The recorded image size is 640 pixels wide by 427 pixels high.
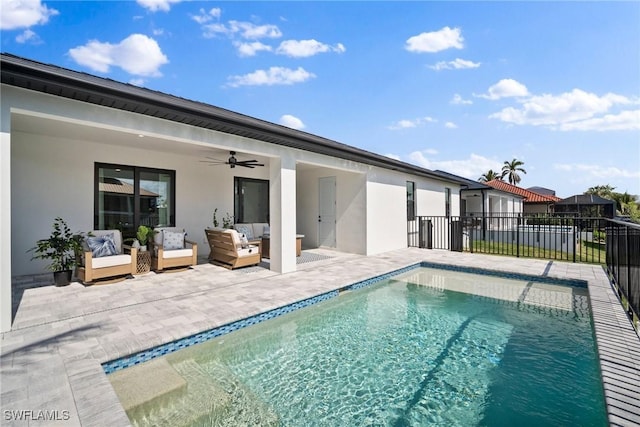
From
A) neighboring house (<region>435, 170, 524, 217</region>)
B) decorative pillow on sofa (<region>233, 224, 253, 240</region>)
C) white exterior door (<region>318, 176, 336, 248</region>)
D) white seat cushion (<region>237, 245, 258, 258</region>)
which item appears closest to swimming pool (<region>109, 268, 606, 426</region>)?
white seat cushion (<region>237, 245, 258, 258</region>)

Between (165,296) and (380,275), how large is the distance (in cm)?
450

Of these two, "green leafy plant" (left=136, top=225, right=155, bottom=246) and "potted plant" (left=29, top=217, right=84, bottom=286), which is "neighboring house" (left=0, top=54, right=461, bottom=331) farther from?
"green leafy plant" (left=136, top=225, right=155, bottom=246)

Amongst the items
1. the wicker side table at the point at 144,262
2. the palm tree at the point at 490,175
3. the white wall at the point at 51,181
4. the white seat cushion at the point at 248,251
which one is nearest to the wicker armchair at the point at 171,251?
the wicker side table at the point at 144,262

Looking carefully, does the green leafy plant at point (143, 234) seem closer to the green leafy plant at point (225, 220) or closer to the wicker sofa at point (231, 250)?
the wicker sofa at point (231, 250)

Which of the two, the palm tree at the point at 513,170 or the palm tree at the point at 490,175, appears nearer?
the palm tree at the point at 490,175

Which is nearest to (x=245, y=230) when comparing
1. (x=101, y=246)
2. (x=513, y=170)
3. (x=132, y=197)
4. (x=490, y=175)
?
(x=132, y=197)

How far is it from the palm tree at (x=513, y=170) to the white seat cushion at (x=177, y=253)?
162 feet

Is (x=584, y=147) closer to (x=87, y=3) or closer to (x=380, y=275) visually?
(x=380, y=275)

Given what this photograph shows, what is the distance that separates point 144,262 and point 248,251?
225 centimetres

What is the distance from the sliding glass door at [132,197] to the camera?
7.42 m

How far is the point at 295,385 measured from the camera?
317 centimetres

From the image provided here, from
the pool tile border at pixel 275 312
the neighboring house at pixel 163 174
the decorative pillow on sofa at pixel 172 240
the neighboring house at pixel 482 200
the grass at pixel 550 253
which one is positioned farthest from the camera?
the neighboring house at pixel 482 200

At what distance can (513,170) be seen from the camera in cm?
4466

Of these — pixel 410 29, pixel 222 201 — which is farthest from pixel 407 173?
pixel 222 201
